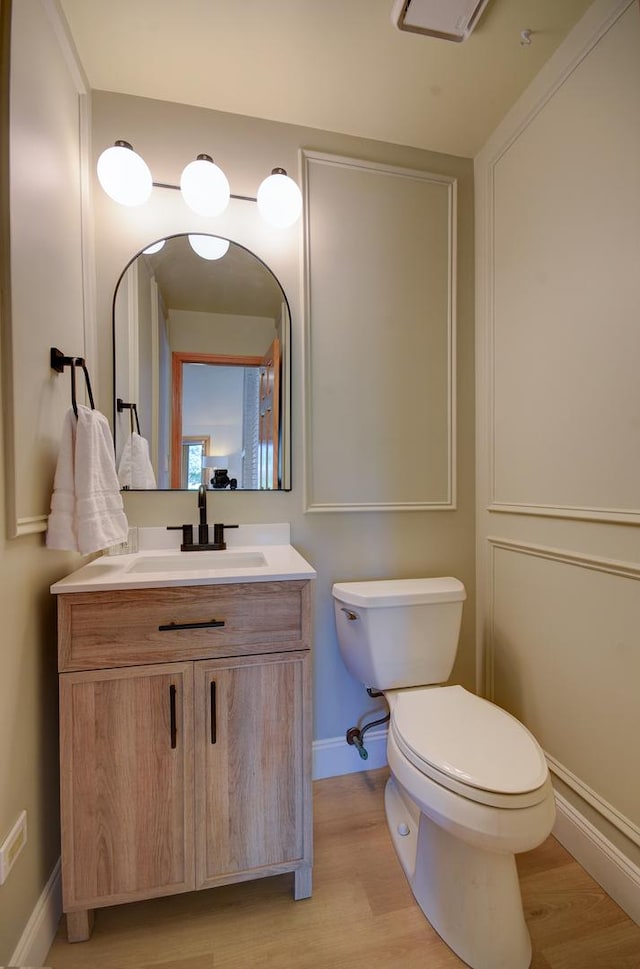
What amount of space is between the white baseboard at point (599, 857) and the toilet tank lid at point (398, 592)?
0.72 metres

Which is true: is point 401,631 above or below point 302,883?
above

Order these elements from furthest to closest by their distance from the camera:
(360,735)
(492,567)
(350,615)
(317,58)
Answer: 1. (492,567)
2. (360,735)
3. (350,615)
4. (317,58)

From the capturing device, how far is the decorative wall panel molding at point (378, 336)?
1.60 m

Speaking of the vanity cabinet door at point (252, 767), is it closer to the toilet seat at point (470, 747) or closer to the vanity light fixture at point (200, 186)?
the toilet seat at point (470, 747)

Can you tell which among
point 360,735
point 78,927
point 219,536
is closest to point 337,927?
point 360,735

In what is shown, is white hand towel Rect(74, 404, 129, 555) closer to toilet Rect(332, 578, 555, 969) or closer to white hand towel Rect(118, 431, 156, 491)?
white hand towel Rect(118, 431, 156, 491)

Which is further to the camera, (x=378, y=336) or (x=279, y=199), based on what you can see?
(x=378, y=336)

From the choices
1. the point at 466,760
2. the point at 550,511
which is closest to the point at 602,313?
the point at 550,511

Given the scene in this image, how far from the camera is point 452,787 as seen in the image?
0.93 m

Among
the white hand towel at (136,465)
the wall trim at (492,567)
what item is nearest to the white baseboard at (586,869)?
the wall trim at (492,567)

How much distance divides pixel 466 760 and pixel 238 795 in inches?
23.3

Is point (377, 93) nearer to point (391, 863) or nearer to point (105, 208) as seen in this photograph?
point (105, 208)

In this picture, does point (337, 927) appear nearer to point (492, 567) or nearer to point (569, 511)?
point (492, 567)

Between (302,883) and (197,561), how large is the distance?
0.95 meters
